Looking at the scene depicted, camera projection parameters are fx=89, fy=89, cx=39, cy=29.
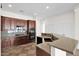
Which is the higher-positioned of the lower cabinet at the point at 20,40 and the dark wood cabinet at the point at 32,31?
the dark wood cabinet at the point at 32,31

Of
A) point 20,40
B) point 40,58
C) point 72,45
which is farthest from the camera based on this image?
point 20,40

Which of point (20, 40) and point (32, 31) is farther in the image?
point (20, 40)

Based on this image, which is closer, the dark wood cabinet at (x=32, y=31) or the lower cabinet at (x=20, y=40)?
the dark wood cabinet at (x=32, y=31)

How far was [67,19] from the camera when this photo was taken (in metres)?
2.25

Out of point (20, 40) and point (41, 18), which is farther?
point (20, 40)

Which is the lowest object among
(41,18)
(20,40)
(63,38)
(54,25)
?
(20,40)

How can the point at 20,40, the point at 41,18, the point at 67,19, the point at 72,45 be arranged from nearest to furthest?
1. the point at 72,45
2. the point at 67,19
3. the point at 41,18
4. the point at 20,40

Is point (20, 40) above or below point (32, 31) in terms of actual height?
below

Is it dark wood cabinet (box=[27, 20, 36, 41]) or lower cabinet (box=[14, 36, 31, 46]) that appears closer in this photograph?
dark wood cabinet (box=[27, 20, 36, 41])

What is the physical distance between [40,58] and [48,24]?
1.22 metres

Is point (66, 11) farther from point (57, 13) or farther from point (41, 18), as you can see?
point (41, 18)

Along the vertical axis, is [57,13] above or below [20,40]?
above

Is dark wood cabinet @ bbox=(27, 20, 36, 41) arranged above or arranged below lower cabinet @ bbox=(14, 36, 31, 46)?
above

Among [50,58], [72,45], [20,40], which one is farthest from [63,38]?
[20,40]
